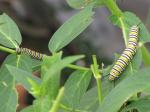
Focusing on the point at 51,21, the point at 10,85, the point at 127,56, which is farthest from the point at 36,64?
the point at 51,21

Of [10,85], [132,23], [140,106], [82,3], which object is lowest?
[140,106]

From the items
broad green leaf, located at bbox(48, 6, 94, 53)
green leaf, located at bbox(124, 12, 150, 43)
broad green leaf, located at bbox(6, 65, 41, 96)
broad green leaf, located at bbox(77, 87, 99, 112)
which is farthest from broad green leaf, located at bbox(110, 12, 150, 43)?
broad green leaf, located at bbox(6, 65, 41, 96)

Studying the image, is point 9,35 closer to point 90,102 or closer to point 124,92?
point 90,102

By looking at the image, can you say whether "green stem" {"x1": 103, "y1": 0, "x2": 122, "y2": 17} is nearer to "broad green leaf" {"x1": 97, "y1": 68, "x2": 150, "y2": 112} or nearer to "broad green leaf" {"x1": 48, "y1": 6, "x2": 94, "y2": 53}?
"broad green leaf" {"x1": 48, "y1": 6, "x2": 94, "y2": 53}

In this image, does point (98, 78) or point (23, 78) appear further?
point (98, 78)

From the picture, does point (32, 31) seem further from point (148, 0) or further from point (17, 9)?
point (148, 0)

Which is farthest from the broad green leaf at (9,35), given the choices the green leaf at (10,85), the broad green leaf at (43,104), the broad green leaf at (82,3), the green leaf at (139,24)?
the broad green leaf at (43,104)

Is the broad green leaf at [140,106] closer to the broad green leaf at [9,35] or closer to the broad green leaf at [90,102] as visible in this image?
the broad green leaf at [90,102]
